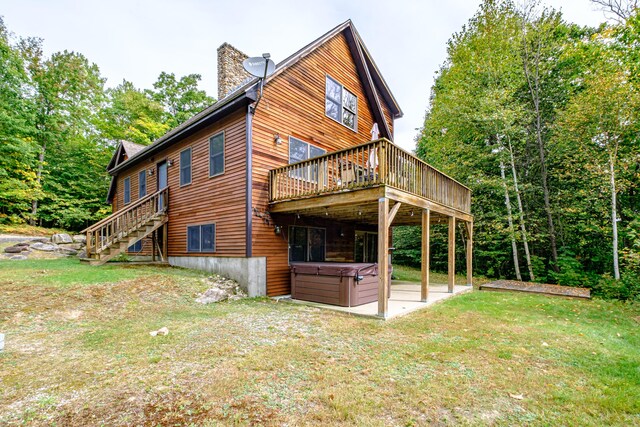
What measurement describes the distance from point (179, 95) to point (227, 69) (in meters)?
15.7

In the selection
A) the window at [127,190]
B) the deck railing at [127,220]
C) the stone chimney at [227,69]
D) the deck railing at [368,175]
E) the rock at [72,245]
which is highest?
the stone chimney at [227,69]

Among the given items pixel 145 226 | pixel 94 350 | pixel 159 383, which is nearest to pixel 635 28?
pixel 159 383

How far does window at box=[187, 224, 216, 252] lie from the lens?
9.45 meters

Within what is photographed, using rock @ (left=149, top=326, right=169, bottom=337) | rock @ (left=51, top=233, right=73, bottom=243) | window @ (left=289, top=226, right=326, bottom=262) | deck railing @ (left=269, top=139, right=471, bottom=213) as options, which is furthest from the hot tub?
rock @ (left=51, top=233, right=73, bottom=243)

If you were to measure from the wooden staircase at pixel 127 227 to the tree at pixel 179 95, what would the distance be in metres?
15.4

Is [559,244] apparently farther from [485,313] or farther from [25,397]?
[25,397]

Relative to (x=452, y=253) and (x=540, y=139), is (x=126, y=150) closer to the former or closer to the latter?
(x=452, y=253)

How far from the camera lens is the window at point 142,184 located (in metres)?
13.3

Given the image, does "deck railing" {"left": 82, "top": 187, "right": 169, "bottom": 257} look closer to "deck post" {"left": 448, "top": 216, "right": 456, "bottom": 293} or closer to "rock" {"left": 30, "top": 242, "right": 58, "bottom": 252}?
"rock" {"left": 30, "top": 242, "right": 58, "bottom": 252}

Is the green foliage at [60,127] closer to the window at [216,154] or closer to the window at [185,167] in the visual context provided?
the window at [185,167]

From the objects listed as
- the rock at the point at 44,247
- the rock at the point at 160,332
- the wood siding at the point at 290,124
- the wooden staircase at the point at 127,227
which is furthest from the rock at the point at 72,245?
the rock at the point at 160,332

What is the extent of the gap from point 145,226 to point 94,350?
747cm

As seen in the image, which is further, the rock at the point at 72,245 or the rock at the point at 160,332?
the rock at the point at 72,245

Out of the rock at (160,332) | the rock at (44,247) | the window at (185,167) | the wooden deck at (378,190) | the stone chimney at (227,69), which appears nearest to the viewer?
the rock at (160,332)
